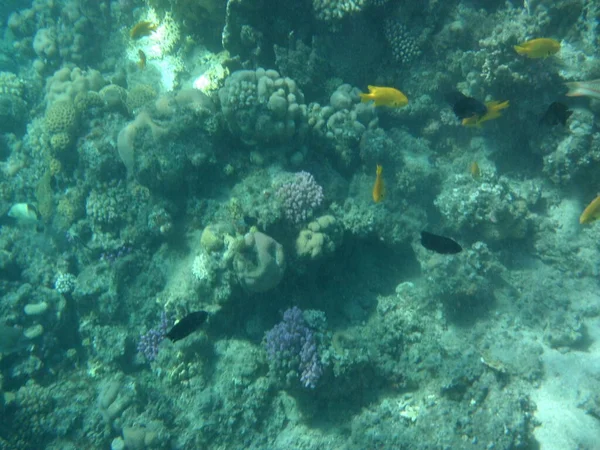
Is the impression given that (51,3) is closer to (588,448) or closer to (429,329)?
(429,329)

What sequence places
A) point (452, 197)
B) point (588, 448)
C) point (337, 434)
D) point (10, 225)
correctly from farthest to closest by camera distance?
point (10, 225) < point (452, 197) < point (337, 434) < point (588, 448)

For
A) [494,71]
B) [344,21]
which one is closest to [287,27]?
[344,21]

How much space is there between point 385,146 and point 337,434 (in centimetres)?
526

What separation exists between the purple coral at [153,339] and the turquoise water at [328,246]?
0.06 m

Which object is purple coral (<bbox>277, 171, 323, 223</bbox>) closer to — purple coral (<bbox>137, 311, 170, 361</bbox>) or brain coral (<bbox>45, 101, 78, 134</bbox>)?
purple coral (<bbox>137, 311, 170, 361</bbox>)

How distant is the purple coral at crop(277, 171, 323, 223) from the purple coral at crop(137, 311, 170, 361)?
295 cm

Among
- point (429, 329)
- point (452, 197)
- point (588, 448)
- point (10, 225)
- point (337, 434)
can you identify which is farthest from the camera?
point (10, 225)

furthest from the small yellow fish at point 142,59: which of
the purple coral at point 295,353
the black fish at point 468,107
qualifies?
the black fish at point 468,107

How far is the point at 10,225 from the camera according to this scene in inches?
376

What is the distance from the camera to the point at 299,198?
579 cm

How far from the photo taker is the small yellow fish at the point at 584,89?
19.4ft

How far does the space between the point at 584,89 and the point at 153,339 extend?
8.83 m

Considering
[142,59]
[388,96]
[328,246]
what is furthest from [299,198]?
[142,59]

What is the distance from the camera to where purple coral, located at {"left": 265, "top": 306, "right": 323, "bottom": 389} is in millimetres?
5402
